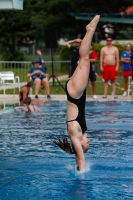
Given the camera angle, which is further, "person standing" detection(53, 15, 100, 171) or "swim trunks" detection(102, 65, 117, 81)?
"swim trunks" detection(102, 65, 117, 81)

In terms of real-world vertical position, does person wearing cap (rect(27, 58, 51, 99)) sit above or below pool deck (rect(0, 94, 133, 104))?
above

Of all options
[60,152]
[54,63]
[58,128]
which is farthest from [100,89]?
[60,152]

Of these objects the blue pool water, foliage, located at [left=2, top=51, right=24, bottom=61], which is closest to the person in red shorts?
the blue pool water

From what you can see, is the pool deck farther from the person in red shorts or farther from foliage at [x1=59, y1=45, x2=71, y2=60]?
foliage at [x1=59, y1=45, x2=71, y2=60]

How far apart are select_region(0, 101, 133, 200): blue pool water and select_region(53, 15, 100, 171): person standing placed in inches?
15.9

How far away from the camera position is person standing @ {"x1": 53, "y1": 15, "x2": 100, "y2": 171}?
8.81 m

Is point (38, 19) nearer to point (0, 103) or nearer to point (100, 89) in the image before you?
point (100, 89)

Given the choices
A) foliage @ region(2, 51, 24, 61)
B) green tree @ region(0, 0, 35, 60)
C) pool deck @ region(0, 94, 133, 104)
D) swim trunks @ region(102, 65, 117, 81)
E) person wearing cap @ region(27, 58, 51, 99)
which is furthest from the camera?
foliage @ region(2, 51, 24, 61)

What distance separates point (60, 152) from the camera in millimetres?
11070

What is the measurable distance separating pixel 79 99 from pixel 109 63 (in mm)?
13929

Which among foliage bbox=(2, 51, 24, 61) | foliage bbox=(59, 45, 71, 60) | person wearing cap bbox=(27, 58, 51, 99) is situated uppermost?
person wearing cap bbox=(27, 58, 51, 99)

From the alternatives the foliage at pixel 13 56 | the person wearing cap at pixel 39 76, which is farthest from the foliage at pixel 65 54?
the person wearing cap at pixel 39 76

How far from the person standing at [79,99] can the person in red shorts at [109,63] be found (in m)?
13.6

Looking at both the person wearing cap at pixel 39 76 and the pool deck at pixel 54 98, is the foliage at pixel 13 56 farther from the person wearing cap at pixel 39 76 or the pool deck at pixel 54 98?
the person wearing cap at pixel 39 76
